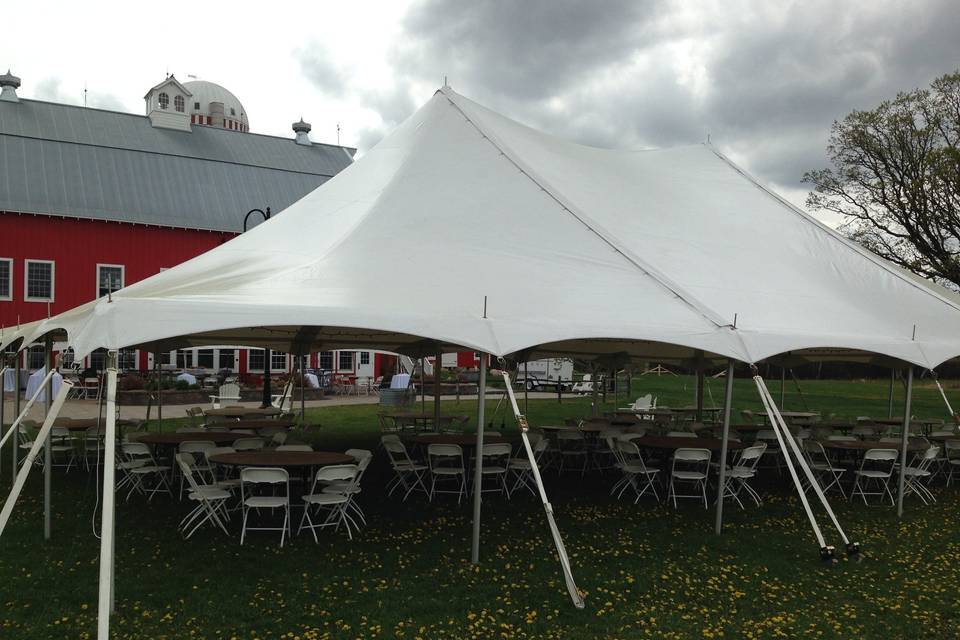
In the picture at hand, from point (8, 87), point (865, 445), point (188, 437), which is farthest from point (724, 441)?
point (8, 87)

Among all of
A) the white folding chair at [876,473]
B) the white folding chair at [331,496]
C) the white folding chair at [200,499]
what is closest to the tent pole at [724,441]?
the white folding chair at [876,473]

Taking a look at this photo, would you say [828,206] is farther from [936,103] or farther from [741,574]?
[741,574]

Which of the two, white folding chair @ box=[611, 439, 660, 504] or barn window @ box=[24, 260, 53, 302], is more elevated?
barn window @ box=[24, 260, 53, 302]

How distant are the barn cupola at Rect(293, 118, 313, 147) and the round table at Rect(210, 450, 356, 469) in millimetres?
30132

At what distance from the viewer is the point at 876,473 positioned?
30.0 ft

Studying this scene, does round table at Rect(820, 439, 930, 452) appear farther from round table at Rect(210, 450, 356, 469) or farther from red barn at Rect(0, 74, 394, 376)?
red barn at Rect(0, 74, 394, 376)

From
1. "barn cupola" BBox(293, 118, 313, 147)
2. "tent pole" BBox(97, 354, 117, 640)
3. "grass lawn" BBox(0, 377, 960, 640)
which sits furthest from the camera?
"barn cupola" BBox(293, 118, 313, 147)

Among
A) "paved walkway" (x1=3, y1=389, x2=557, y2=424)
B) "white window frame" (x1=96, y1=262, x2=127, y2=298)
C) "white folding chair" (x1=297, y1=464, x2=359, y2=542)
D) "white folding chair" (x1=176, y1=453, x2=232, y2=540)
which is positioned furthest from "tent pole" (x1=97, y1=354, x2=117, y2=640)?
"white window frame" (x1=96, y1=262, x2=127, y2=298)

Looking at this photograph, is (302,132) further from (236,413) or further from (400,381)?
(236,413)

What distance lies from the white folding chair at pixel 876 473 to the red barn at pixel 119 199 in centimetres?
2305

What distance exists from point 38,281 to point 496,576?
84.1 feet

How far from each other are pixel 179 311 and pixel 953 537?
7809 millimetres

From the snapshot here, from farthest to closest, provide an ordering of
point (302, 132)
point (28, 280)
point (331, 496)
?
point (302, 132)
point (28, 280)
point (331, 496)

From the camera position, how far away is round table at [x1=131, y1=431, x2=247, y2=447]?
9.41m
